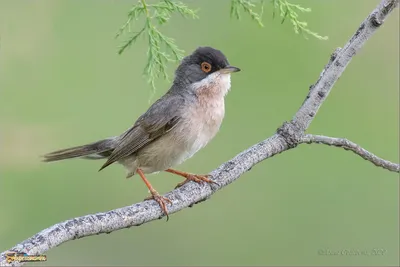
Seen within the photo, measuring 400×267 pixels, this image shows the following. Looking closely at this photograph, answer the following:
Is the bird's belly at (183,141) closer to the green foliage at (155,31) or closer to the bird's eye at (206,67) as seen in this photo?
the bird's eye at (206,67)

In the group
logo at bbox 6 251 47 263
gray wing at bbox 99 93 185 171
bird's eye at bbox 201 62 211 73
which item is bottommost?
logo at bbox 6 251 47 263

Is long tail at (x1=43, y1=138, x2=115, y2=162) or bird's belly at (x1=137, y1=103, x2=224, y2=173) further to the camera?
long tail at (x1=43, y1=138, x2=115, y2=162)

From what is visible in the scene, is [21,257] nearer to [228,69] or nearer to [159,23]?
[159,23]

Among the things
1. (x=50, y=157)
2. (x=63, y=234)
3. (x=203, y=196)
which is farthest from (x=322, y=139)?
(x=50, y=157)

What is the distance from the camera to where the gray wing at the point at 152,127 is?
414 cm

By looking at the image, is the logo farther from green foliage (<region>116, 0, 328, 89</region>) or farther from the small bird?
the small bird

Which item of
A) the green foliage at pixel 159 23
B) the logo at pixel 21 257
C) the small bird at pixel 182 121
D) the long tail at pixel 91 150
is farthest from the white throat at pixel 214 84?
the logo at pixel 21 257

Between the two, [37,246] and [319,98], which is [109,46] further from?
[37,246]

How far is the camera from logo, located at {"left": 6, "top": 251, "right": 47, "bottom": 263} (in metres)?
2.21

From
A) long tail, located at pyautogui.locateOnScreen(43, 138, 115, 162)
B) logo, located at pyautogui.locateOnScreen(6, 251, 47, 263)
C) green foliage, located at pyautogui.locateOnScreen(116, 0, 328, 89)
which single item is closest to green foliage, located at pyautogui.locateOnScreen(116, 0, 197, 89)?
green foliage, located at pyautogui.locateOnScreen(116, 0, 328, 89)

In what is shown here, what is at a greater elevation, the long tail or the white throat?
the long tail

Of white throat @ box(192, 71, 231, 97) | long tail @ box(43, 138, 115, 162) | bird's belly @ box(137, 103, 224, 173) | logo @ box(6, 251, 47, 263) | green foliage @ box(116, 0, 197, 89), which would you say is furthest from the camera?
long tail @ box(43, 138, 115, 162)

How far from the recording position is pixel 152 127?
13.8ft

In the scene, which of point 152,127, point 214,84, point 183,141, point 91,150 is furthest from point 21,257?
point 91,150
